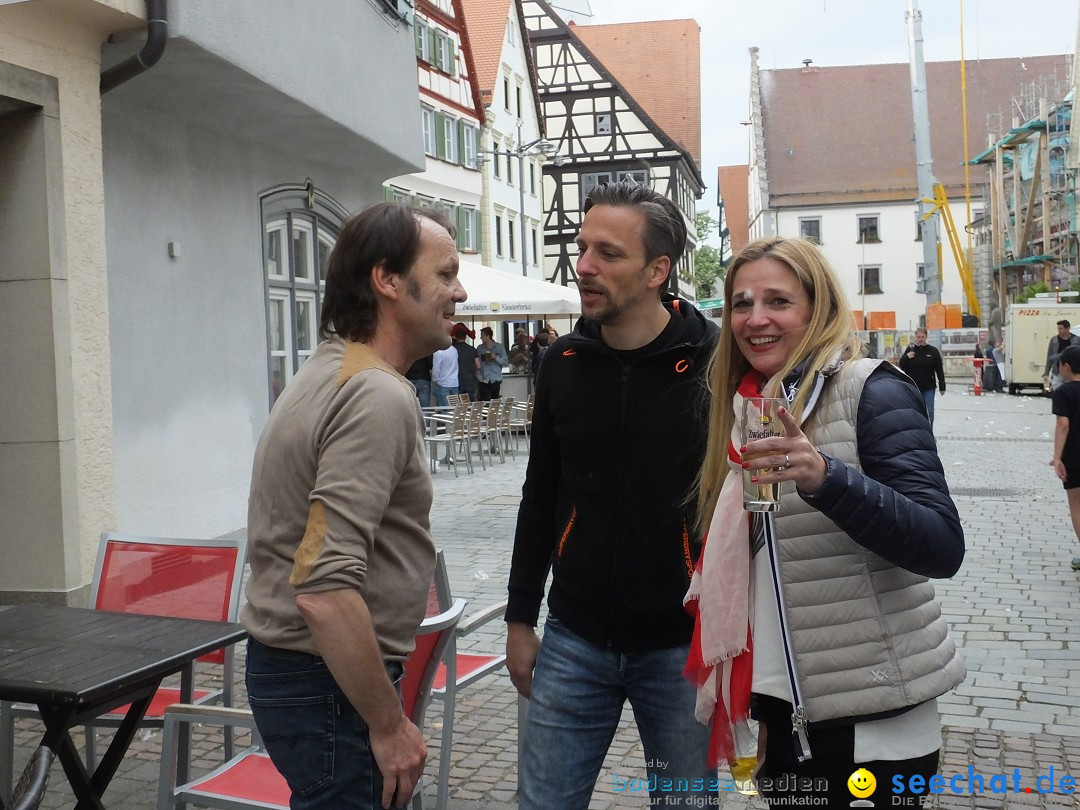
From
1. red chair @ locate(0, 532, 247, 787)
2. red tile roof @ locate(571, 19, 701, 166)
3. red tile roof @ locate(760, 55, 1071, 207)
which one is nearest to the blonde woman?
red chair @ locate(0, 532, 247, 787)

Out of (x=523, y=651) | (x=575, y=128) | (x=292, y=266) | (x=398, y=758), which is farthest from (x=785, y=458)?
(x=575, y=128)

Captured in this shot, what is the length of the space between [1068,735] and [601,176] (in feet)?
148

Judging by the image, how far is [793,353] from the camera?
248 centimetres

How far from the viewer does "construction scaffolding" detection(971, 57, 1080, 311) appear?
155 ft

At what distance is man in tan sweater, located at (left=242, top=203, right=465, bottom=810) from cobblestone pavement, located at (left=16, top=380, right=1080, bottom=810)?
38.8 inches

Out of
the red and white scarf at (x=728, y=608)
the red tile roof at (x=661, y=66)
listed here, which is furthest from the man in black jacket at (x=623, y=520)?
the red tile roof at (x=661, y=66)

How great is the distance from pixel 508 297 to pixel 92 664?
47.8ft

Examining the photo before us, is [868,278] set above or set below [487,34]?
below

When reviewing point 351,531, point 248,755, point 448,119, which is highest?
point 448,119

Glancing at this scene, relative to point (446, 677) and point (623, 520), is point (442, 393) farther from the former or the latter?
point (623, 520)

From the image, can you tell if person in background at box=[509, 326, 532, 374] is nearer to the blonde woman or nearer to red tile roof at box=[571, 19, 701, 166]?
the blonde woman

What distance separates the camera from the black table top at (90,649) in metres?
3.10

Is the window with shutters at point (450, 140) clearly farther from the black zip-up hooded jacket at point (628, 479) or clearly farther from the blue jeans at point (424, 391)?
→ the black zip-up hooded jacket at point (628, 479)

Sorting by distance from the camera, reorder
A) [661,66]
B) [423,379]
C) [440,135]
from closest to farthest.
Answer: [423,379]
[440,135]
[661,66]
